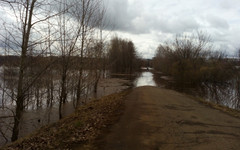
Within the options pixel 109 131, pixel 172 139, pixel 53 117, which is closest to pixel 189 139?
pixel 172 139

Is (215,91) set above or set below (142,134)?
below

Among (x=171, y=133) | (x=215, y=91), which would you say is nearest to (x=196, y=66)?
(x=215, y=91)

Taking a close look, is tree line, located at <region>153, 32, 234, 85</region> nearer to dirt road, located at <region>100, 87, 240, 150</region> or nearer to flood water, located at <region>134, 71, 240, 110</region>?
flood water, located at <region>134, 71, 240, 110</region>

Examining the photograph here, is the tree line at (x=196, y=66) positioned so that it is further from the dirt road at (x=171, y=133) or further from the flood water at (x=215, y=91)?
the dirt road at (x=171, y=133)

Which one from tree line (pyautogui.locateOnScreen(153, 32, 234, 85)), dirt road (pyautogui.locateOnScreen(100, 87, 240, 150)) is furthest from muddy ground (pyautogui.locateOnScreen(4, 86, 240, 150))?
tree line (pyautogui.locateOnScreen(153, 32, 234, 85))

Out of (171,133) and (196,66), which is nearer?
(171,133)

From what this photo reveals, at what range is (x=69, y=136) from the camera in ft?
18.3

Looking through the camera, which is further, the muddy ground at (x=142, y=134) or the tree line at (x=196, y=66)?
the tree line at (x=196, y=66)

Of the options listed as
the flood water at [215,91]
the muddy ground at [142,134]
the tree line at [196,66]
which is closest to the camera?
the muddy ground at [142,134]

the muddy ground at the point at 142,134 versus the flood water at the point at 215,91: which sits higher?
the muddy ground at the point at 142,134

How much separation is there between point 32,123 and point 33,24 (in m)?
6.85

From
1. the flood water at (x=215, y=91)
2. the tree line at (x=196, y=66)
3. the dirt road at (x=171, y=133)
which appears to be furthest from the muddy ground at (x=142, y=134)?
the tree line at (x=196, y=66)

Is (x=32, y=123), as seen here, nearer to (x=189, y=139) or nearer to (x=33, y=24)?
(x=33, y=24)

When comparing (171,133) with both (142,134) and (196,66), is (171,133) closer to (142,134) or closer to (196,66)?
→ (142,134)
